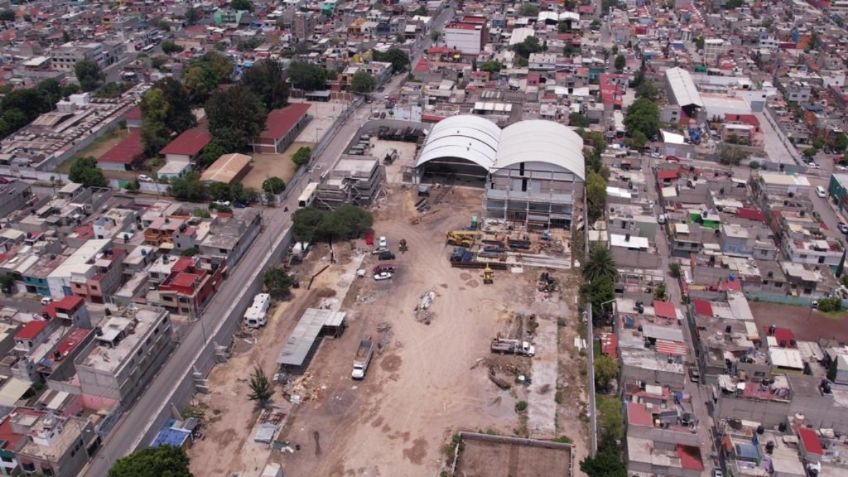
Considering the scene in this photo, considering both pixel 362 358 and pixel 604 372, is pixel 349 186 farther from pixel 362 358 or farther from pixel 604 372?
pixel 604 372

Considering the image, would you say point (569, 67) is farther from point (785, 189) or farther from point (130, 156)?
point (130, 156)

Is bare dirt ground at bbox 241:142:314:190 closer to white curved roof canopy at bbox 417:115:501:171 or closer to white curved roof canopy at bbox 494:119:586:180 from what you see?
white curved roof canopy at bbox 417:115:501:171

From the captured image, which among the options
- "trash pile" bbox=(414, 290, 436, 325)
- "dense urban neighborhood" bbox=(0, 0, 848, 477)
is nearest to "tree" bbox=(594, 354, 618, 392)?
"dense urban neighborhood" bbox=(0, 0, 848, 477)

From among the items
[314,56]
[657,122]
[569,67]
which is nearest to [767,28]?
[569,67]

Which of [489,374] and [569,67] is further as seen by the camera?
[569,67]

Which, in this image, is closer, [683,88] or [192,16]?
[683,88]

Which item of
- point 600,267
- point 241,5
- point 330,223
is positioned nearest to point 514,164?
point 600,267
